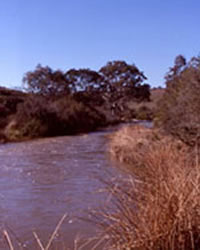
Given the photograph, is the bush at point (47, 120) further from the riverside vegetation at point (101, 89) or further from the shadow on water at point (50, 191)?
the shadow on water at point (50, 191)

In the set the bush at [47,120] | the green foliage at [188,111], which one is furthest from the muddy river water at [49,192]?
the bush at [47,120]

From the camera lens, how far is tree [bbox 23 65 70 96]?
41969mm

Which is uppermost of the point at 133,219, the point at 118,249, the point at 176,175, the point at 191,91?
the point at 191,91

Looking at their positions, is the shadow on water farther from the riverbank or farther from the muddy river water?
the riverbank

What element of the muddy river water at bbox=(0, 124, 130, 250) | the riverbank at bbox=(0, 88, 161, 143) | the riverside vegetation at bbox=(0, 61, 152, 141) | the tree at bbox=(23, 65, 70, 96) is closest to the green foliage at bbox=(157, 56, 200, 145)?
the muddy river water at bbox=(0, 124, 130, 250)

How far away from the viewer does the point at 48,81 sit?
4178 centimetres

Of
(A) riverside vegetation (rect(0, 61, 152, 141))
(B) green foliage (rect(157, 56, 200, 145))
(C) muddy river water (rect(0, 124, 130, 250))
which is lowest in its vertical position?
(C) muddy river water (rect(0, 124, 130, 250))

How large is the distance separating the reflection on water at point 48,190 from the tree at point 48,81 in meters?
27.1

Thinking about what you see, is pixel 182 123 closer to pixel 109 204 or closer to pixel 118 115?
pixel 109 204

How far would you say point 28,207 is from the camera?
7.50 m

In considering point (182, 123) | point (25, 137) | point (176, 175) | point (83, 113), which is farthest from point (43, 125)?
point (176, 175)

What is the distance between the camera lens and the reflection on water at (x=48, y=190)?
20.5ft

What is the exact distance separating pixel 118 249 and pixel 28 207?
4.12 metres

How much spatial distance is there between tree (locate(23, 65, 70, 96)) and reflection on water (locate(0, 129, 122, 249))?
88.9ft
